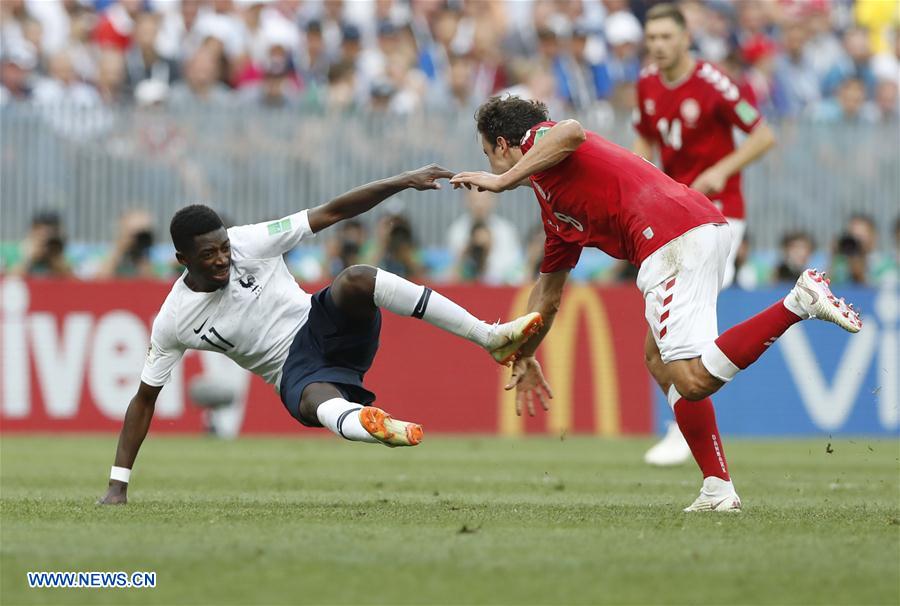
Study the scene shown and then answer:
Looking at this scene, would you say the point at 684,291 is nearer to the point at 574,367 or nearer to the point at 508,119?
the point at 508,119

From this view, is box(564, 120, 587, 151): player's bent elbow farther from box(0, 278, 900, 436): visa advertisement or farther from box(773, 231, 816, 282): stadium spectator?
box(773, 231, 816, 282): stadium spectator

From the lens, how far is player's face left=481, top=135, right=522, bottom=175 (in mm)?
8188

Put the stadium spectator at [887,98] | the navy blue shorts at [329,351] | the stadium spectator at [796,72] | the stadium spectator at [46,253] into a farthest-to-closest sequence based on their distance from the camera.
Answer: the stadium spectator at [796,72], the stadium spectator at [887,98], the stadium spectator at [46,253], the navy blue shorts at [329,351]

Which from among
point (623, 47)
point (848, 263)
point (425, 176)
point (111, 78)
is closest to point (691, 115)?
point (425, 176)

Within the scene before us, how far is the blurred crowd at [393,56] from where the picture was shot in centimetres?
1888

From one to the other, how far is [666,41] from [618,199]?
3.88 metres

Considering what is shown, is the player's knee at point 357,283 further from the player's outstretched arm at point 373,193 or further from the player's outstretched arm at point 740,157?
the player's outstretched arm at point 740,157

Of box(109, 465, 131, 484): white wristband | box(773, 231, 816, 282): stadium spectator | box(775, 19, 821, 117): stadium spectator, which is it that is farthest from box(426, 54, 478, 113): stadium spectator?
box(109, 465, 131, 484): white wristband

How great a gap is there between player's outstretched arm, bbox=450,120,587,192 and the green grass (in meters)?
1.74

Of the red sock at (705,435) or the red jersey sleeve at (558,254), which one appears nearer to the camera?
the red sock at (705,435)

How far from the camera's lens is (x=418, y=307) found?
868cm

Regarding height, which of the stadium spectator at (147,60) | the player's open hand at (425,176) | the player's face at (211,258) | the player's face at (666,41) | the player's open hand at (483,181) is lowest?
the player's face at (211,258)

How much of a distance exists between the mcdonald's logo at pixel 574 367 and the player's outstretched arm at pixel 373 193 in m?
7.92

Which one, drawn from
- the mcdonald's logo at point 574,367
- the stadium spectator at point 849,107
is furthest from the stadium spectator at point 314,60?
the stadium spectator at point 849,107
